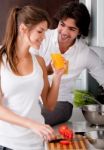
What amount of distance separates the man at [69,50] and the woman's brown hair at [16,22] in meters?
0.58

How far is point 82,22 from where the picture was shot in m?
2.32

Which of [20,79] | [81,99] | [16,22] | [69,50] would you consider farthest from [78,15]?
[20,79]

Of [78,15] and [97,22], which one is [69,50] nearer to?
[78,15]

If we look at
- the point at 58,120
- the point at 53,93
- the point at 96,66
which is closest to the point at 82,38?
the point at 96,66

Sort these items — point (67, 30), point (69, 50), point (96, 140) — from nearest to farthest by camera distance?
point (96, 140) < point (67, 30) < point (69, 50)

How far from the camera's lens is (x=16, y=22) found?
5.68 ft

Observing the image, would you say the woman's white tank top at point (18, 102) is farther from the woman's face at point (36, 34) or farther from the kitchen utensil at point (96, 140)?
the kitchen utensil at point (96, 140)

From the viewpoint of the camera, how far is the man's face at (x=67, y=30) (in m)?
2.29

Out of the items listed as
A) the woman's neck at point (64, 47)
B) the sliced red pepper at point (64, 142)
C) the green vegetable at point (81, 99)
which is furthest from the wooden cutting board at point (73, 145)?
the woman's neck at point (64, 47)

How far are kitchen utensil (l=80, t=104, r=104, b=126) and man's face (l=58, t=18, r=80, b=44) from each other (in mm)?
434

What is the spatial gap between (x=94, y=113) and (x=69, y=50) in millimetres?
463

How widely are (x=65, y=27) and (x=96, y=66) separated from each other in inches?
14.4

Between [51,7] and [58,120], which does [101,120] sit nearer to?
[58,120]

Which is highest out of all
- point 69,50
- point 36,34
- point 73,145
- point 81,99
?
point 36,34
